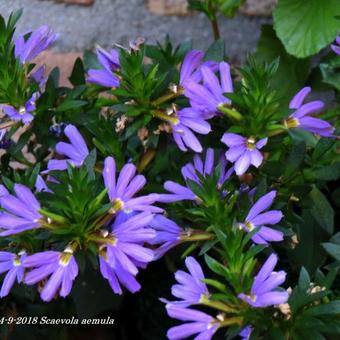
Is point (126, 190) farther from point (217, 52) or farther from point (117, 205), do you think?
point (217, 52)

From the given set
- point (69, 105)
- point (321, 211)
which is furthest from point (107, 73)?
point (321, 211)

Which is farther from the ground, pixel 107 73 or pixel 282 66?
pixel 107 73

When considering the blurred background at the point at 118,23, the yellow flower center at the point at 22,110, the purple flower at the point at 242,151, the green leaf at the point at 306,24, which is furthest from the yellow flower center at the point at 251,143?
the blurred background at the point at 118,23

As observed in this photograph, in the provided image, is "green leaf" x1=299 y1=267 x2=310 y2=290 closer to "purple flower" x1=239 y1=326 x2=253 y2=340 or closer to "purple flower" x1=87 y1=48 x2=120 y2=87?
"purple flower" x1=239 y1=326 x2=253 y2=340

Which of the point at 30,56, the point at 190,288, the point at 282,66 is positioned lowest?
the point at 282,66

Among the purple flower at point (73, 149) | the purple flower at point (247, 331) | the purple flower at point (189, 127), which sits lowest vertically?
the purple flower at point (247, 331)

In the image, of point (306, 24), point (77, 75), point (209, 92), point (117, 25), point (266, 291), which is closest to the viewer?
point (266, 291)

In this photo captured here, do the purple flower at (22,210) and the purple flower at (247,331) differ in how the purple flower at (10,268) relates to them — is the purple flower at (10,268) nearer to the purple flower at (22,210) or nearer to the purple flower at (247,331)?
the purple flower at (22,210)
